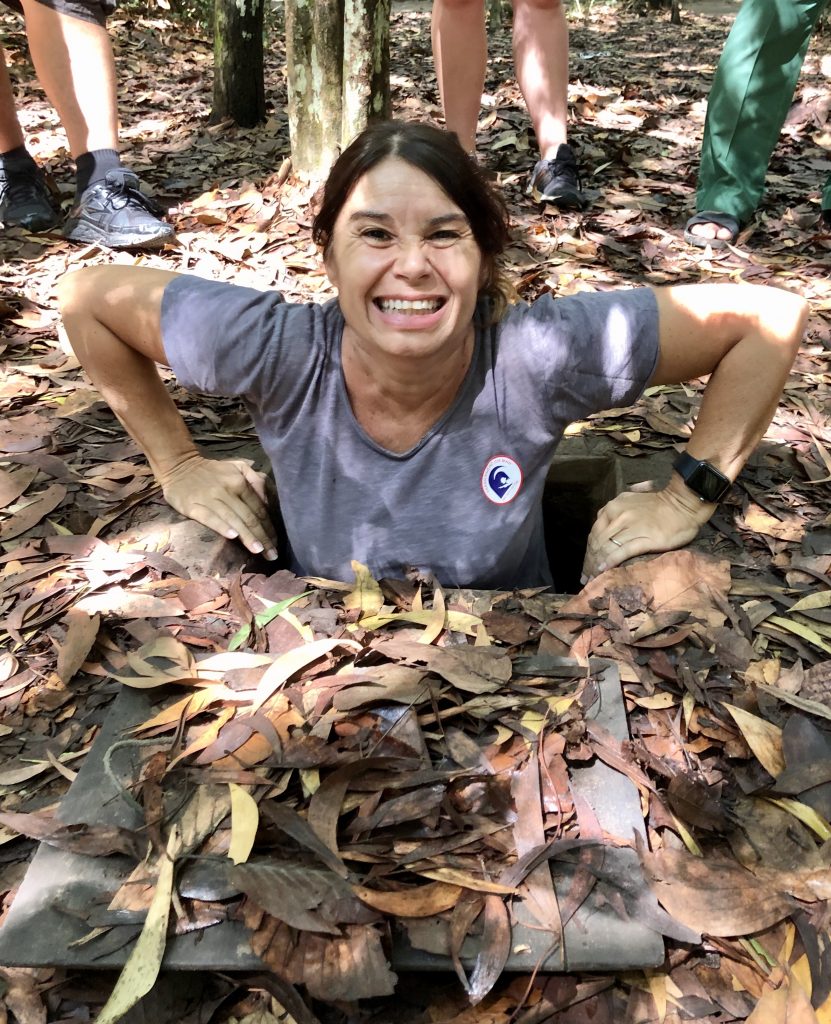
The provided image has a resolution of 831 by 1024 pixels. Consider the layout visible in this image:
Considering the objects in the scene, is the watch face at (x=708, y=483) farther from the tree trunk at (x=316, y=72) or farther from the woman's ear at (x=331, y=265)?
the tree trunk at (x=316, y=72)

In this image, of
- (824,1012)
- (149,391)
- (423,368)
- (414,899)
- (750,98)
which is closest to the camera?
(824,1012)

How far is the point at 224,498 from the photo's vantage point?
8.07 feet

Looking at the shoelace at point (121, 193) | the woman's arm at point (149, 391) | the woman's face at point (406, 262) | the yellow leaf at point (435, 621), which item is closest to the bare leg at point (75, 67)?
the shoelace at point (121, 193)

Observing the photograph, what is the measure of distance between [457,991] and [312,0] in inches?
168

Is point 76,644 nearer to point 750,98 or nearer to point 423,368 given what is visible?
point 423,368

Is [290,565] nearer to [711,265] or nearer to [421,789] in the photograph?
[421,789]

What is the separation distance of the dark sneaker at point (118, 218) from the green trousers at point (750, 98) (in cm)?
280

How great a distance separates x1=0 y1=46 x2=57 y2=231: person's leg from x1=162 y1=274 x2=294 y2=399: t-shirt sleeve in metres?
2.59

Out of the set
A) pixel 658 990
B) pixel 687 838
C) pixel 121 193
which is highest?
pixel 121 193

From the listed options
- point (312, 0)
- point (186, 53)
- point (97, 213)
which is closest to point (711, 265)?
point (312, 0)

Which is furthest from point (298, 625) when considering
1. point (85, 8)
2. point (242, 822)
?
point (85, 8)

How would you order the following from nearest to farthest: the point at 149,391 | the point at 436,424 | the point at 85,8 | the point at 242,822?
1. the point at 242,822
2. the point at 436,424
3. the point at 149,391
4. the point at 85,8

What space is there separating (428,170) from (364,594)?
1.10m

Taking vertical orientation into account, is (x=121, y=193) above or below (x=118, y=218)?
above
